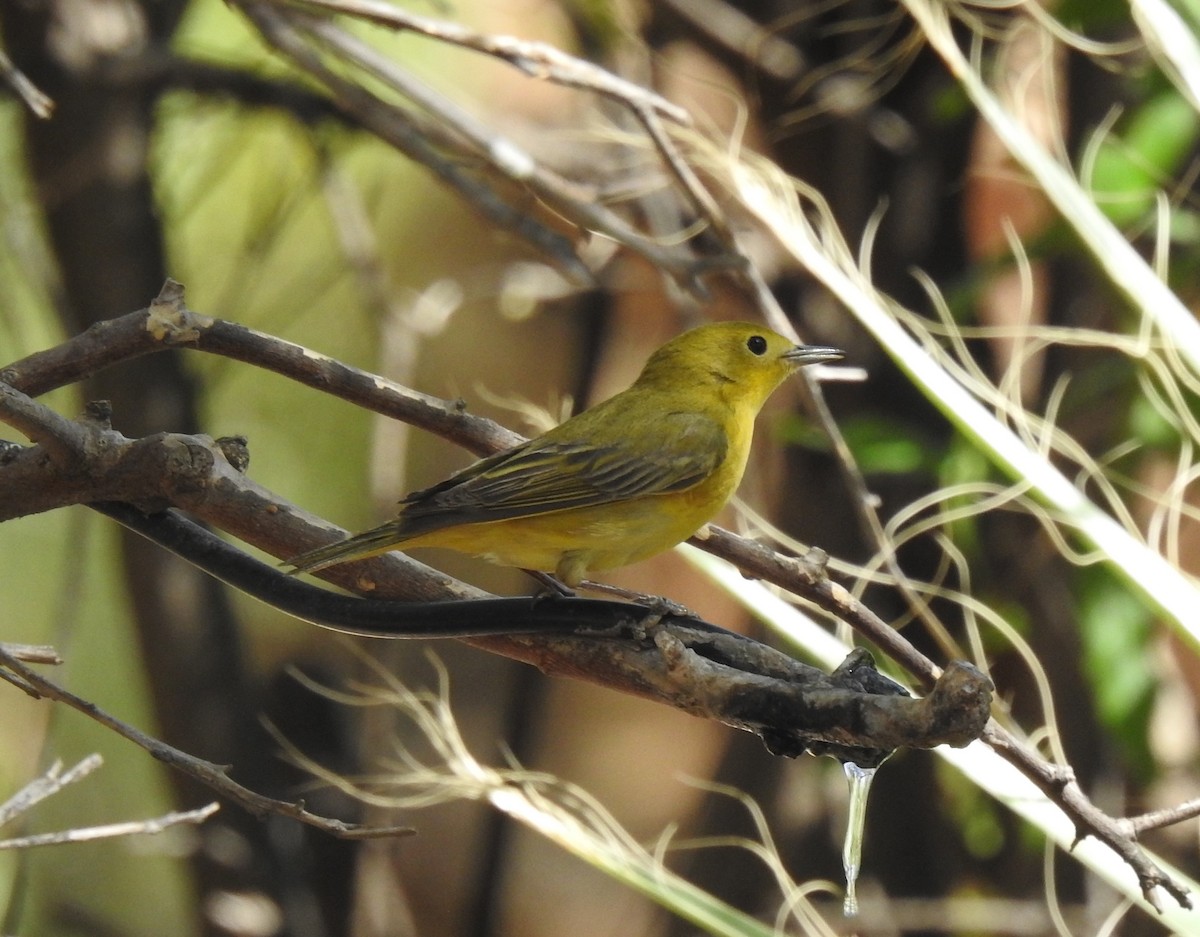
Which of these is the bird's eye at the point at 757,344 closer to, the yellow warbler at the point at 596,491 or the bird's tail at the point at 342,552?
the yellow warbler at the point at 596,491

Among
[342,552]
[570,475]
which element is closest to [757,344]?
[570,475]

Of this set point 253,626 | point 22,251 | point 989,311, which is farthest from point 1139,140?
point 253,626

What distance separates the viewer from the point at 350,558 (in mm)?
1551

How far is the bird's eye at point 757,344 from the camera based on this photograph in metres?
2.64

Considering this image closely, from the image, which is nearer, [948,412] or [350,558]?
[350,558]

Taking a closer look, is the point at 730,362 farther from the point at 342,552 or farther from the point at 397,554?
the point at 342,552

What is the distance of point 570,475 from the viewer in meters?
2.16

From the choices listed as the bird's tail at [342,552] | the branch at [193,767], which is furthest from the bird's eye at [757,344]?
the branch at [193,767]

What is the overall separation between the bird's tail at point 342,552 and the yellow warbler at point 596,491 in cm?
5

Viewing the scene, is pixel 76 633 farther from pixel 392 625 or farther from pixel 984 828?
pixel 392 625

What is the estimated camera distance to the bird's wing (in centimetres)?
191

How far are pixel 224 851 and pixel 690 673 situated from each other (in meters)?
2.70

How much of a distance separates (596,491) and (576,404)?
2.05 m

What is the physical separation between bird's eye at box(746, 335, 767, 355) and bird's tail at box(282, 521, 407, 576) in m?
1.20
